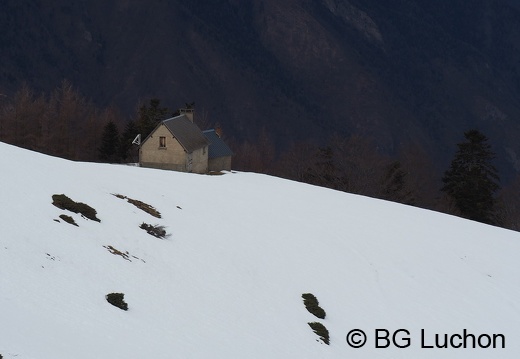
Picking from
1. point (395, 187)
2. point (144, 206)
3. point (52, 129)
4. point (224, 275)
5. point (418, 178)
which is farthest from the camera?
point (418, 178)

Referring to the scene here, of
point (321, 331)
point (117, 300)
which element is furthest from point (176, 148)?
point (117, 300)

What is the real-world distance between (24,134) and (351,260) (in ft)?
189

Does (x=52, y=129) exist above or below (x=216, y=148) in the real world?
above

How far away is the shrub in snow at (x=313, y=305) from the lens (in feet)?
85.7

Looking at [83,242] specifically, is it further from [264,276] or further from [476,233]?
[476,233]

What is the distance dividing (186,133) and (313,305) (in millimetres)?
39891

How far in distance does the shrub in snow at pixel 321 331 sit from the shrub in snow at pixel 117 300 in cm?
796

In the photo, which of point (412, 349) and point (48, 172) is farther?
point (48, 172)

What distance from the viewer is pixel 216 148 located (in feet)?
228

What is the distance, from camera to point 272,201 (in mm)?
46688

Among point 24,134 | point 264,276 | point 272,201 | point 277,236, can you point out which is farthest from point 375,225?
point 24,134

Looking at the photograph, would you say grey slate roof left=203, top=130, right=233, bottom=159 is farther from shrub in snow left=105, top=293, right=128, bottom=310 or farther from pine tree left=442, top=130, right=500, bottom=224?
shrub in snow left=105, top=293, right=128, bottom=310

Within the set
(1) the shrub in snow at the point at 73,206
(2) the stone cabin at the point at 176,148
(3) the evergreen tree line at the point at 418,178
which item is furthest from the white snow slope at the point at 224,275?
(3) the evergreen tree line at the point at 418,178

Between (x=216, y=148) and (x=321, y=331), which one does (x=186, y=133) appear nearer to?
(x=216, y=148)
